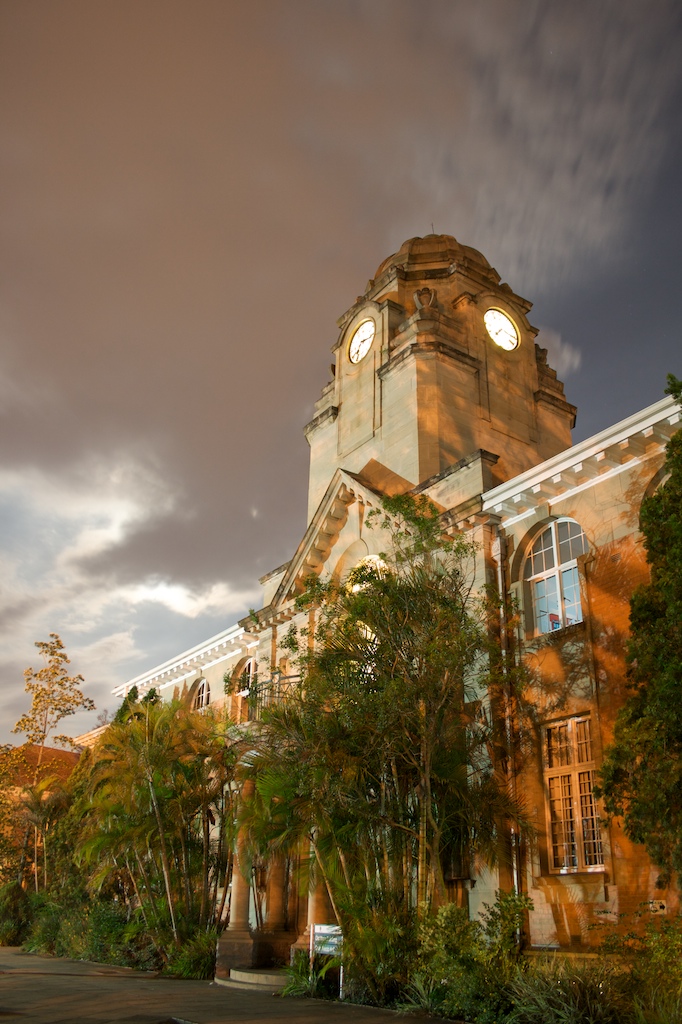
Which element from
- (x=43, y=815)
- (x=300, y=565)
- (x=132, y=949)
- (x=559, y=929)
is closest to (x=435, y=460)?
(x=300, y=565)

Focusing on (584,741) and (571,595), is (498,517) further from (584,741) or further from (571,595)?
(584,741)

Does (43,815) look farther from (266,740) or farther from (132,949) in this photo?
(266,740)

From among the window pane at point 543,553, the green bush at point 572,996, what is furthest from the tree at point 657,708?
the window pane at point 543,553

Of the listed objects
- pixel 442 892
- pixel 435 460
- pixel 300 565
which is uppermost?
pixel 435 460

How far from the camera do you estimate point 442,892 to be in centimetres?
1408

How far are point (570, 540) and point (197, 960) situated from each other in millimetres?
12885

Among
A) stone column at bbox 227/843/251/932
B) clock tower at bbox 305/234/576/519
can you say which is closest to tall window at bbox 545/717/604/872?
stone column at bbox 227/843/251/932

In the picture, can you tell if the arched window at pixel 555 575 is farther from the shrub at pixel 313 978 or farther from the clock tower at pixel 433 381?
the shrub at pixel 313 978

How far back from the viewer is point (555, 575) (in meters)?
18.0

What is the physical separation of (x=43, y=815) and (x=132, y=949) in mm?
13120

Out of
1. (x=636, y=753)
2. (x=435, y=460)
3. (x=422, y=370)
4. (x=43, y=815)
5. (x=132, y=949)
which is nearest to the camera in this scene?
(x=636, y=753)

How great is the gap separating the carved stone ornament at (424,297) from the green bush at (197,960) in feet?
66.7

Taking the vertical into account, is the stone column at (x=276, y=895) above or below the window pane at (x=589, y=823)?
below

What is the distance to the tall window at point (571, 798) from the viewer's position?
50.8 feet
